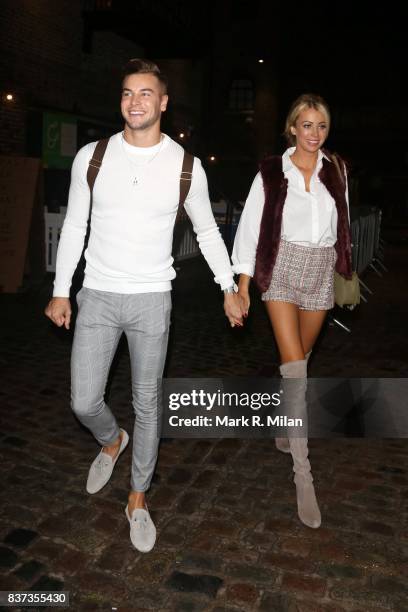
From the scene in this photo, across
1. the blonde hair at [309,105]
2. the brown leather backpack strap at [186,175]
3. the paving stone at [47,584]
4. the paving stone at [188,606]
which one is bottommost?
the paving stone at [47,584]

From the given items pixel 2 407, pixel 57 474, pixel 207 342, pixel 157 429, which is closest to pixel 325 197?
pixel 157 429

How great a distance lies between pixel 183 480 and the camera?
392 cm

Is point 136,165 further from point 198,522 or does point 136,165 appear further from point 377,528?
point 377,528

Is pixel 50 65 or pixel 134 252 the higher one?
pixel 50 65

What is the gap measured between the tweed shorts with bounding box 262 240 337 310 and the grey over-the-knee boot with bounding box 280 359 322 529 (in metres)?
0.36

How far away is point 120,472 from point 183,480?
40 centimetres

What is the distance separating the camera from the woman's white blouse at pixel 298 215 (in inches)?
138

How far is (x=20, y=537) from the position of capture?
3.18 meters

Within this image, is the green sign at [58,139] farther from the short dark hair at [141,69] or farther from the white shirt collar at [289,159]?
the short dark hair at [141,69]

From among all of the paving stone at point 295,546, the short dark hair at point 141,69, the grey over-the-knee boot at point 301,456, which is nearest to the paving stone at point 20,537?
the paving stone at point 295,546

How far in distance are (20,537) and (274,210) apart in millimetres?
2147

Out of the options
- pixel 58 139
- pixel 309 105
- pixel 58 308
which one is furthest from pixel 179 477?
pixel 58 139

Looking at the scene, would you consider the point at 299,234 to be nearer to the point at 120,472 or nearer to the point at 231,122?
the point at 120,472

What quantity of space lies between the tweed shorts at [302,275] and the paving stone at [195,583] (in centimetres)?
149
